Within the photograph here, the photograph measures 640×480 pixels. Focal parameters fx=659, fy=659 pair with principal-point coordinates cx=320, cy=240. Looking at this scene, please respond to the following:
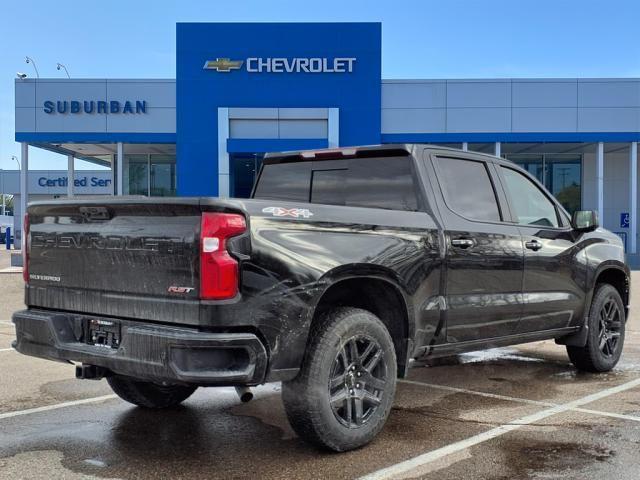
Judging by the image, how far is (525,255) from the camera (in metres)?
5.49

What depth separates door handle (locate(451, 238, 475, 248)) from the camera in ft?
15.9

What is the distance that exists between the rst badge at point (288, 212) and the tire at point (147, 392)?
1.99m

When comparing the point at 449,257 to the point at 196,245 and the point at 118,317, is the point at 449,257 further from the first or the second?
the point at 118,317

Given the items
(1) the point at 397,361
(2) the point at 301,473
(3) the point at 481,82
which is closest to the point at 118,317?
→ (2) the point at 301,473

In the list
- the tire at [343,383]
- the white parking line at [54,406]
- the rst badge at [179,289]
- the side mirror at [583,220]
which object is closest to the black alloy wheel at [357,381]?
the tire at [343,383]

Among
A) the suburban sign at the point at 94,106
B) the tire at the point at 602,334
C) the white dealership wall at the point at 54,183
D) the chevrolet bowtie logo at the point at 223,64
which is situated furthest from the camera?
the white dealership wall at the point at 54,183

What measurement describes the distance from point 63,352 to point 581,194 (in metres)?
30.2

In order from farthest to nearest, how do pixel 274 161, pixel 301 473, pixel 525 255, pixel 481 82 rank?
pixel 481 82 < pixel 274 161 < pixel 525 255 < pixel 301 473

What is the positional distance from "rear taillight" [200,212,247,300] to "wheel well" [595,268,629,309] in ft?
15.1

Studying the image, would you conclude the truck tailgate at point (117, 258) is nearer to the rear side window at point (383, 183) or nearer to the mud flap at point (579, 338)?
the rear side window at point (383, 183)

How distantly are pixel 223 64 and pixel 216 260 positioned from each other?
23.6 meters

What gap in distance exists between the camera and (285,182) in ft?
18.9

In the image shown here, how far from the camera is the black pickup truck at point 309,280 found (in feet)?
11.7

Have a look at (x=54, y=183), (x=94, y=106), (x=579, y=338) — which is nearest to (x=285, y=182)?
(x=579, y=338)
